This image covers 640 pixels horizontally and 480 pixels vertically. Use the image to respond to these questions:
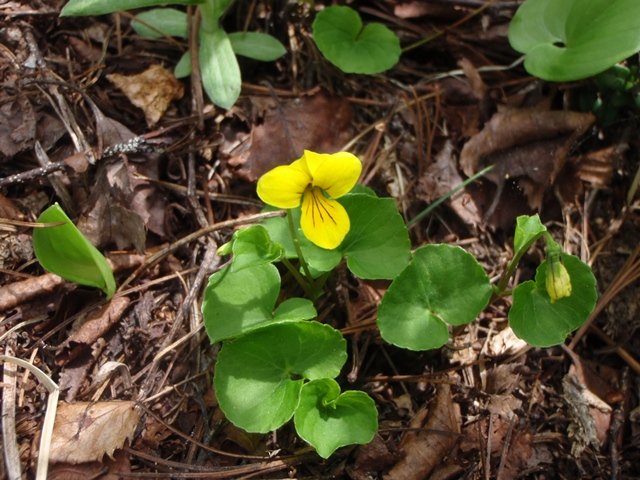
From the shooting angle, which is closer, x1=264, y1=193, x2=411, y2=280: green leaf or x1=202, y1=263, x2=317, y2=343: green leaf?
x1=202, y1=263, x2=317, y2=343: green leaf

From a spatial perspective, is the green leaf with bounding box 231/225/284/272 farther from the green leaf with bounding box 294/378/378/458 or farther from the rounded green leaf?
the green leaf with bounding box 294/378/378/458

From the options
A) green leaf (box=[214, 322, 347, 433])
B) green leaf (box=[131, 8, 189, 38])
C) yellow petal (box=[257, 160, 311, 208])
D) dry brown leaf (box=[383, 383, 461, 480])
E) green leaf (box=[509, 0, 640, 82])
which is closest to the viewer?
yellow petal (box=[257, 160, 311, 208])

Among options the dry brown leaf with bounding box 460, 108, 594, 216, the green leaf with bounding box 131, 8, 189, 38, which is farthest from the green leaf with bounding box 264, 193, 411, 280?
the green leaf with bounding box 131, 8, 189, 38

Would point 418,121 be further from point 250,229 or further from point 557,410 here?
point 557,410

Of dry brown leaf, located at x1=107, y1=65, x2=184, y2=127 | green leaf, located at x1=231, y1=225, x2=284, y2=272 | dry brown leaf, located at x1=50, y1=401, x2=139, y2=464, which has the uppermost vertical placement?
dry brown leaf, located at x1=107, y1=65, x2=184, y2=127

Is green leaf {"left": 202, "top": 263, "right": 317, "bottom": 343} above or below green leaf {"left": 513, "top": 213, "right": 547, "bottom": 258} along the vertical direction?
below

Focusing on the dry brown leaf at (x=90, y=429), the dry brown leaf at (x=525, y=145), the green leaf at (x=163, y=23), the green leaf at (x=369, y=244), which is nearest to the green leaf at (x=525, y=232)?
the green leaf at (x=369, y=244)

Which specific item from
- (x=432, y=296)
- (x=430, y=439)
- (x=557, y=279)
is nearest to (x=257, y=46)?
(x=432, y=296)
